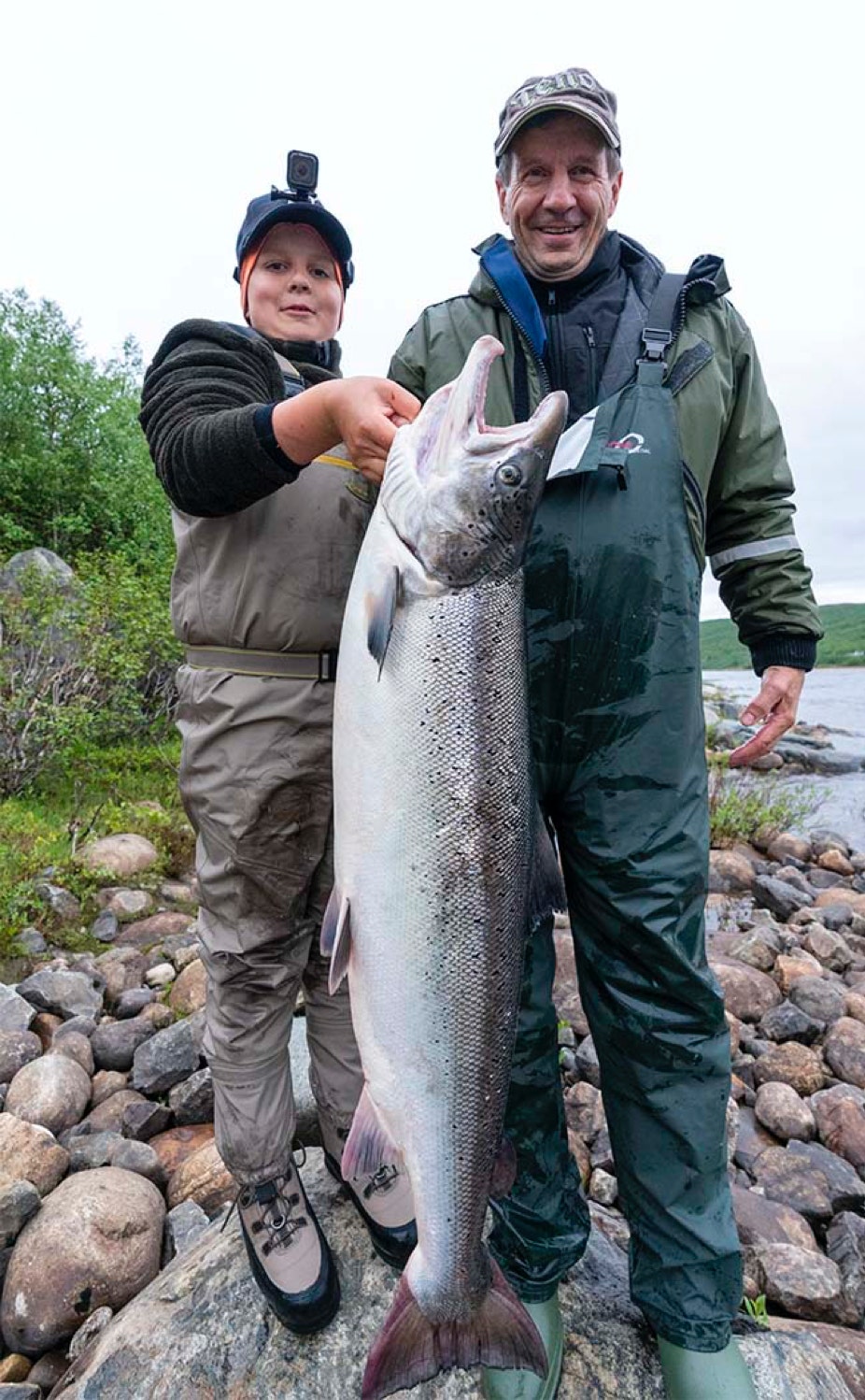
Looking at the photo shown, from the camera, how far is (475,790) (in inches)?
88.1

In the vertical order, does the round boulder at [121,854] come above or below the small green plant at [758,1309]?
above

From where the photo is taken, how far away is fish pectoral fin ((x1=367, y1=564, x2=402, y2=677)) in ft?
7.11

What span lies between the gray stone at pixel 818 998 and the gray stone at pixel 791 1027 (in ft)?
0.49

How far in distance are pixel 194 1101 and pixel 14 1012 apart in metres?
1.40

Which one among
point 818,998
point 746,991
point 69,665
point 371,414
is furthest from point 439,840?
point 69,665

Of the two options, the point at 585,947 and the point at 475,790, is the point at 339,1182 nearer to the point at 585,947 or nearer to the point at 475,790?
the point at 585,947

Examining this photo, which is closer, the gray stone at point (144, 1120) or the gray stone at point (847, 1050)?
the gray stone at point (144, 1120)

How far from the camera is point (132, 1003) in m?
5.39

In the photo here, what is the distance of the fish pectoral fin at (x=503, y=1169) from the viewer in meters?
2.25

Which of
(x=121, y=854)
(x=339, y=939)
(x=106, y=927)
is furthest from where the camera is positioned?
(x=121, y=854)

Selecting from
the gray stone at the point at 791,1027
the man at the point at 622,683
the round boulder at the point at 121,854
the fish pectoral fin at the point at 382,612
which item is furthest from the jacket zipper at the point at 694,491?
the round boulder at the point at 121,854

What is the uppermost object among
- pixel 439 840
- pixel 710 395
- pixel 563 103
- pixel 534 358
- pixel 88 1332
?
pixel 563 103

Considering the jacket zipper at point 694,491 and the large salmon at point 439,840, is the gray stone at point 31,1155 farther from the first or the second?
the jacket zipper at point 694,491

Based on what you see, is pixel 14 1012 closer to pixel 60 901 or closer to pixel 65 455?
pixel 60 901
